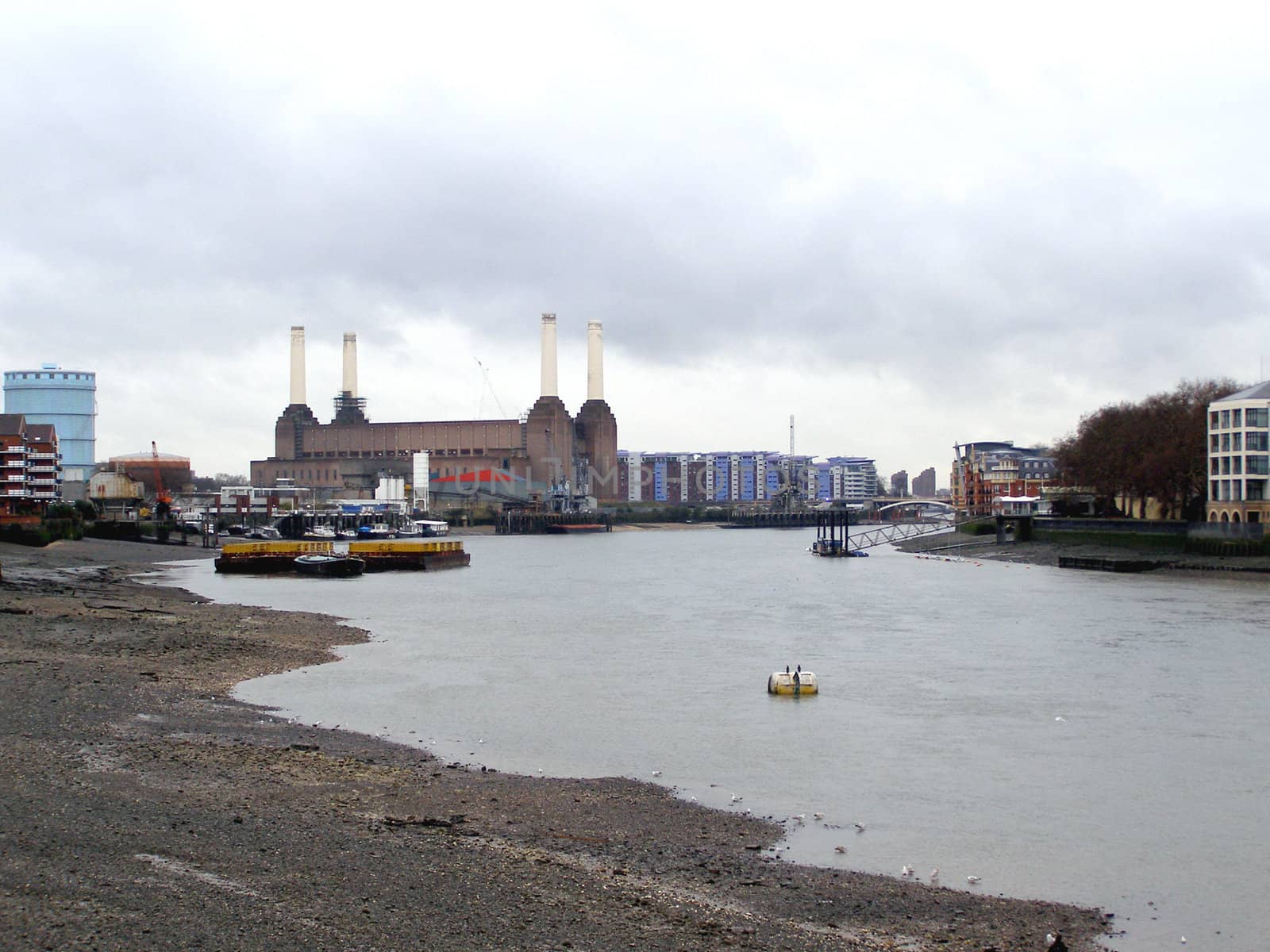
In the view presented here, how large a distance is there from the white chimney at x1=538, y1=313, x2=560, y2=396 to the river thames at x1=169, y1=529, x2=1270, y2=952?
4335 inches

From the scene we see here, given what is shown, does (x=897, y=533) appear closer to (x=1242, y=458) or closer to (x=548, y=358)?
(x=1242, y=458)

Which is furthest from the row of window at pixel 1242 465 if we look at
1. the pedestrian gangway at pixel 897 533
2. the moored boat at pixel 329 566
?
the moored boat at pixel 329 566

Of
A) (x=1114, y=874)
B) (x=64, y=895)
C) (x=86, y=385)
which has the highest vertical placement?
(x=86, y=385)

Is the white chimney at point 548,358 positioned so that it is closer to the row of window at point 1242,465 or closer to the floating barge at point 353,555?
the floating barge at point 353,555

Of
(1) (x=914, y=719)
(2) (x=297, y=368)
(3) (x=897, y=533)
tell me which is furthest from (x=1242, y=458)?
(2) (x=297, y=368)

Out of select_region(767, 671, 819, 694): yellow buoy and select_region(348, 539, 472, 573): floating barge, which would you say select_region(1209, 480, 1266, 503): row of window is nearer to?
select_region(348, 539, 472, 573): floating barge

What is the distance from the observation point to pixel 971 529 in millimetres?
96562

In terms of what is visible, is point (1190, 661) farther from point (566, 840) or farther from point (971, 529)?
point (971, 529)

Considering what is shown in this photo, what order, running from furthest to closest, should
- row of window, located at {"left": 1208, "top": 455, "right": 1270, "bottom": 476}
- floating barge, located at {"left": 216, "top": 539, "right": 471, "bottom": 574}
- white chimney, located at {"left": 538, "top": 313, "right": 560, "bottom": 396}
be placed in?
1. white chimney, located at {"left": 538, "top": 313, "right": 560, "bottom": 396}
2. floating barge, located at {"left": 216, "top": 539, "right": 471, "bottom": 574}
3. row of window, located at {"left": 1208, "top": 455, "right": 1270, "bottom": 476}

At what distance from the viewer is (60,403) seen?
156125mm

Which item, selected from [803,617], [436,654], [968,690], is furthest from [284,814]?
[803,617]

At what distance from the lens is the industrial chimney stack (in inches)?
6349

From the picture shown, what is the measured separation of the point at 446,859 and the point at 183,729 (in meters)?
7.43

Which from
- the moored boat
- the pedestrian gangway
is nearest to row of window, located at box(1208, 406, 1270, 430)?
the pedestrian gangway
